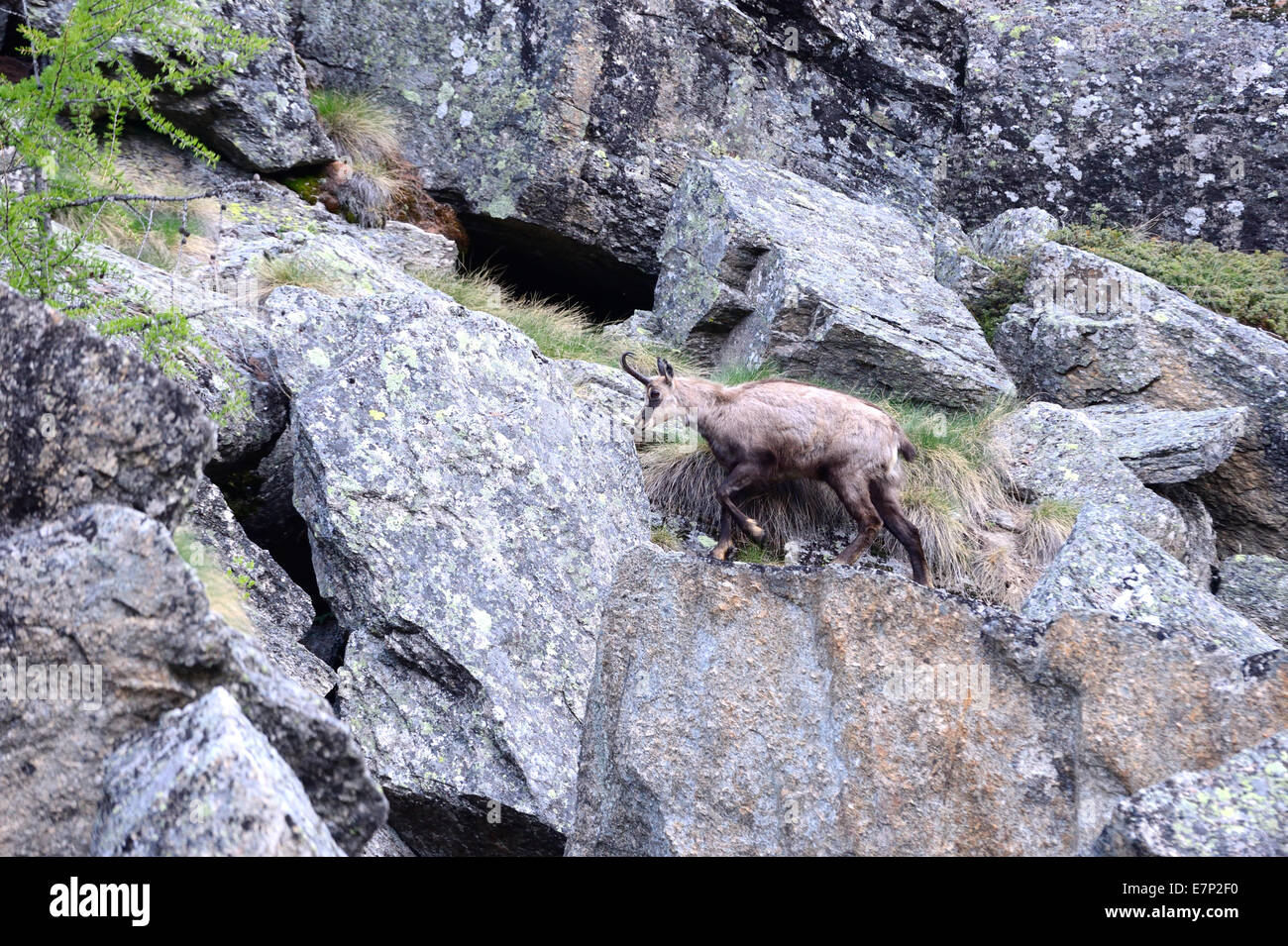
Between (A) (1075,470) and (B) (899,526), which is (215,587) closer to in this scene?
(B) (899,526)

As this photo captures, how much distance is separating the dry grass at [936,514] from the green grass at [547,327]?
1.24 metres

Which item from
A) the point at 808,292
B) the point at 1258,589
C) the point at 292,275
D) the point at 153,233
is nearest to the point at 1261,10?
the point at 808,292

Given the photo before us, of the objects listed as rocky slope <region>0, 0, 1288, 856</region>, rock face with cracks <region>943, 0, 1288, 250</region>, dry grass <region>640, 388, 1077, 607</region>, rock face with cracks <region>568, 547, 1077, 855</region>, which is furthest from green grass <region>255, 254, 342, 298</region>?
rock face with cracks <region>943, 0, 1288, 250</region>

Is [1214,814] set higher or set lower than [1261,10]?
lower

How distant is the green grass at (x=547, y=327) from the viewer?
316 inches

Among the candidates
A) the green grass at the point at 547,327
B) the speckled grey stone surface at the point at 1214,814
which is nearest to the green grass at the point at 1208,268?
the green grass at the point at 547,327

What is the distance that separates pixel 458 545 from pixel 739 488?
1.96 meters

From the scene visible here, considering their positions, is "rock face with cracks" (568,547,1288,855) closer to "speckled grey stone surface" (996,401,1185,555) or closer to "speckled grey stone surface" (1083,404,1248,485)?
"speckled grey stone surface" (996,401,1185,555)

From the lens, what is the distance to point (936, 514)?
22.4 ft

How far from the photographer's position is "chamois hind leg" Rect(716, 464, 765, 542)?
6.45 meters

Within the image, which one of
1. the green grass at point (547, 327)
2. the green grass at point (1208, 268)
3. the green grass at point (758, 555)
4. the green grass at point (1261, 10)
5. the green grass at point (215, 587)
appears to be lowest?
the green grass at point (758, 555)

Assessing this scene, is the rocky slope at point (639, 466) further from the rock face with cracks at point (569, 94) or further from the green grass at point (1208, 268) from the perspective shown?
the green grass at point (1208, 268)

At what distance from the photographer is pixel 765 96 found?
9906mm
